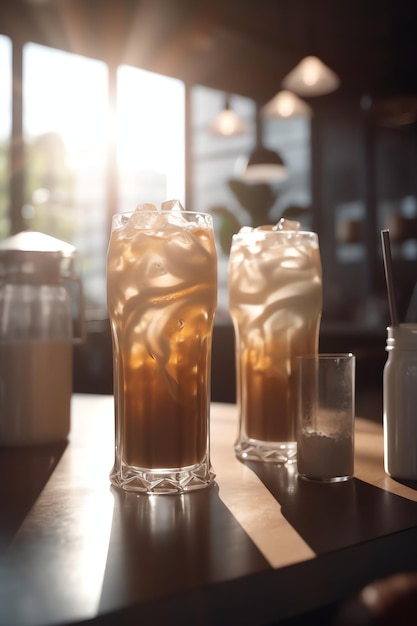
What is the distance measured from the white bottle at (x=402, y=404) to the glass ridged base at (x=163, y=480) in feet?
0.75

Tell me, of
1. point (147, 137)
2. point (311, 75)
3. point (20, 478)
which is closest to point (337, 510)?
point (20, 478)

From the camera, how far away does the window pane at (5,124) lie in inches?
230

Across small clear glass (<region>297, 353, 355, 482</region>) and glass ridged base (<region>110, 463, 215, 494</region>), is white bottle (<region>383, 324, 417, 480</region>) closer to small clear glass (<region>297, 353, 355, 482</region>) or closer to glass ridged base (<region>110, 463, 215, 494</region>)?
small clear glass (<region>297, 353, 355, 482</region>)

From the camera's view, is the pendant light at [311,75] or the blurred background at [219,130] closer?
the pendant light at [311,75]

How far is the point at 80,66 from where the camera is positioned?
6.61 meters

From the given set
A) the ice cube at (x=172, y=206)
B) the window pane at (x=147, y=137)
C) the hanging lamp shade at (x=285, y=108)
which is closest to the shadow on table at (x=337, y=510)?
the ice cube at (x=172, y=206)

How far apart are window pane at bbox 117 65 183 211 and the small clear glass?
19.1 feet

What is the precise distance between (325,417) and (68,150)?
19.5 feet

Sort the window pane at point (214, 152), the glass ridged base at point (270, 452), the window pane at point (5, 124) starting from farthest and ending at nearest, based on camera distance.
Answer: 1. the window pane at point (214, 152)
2. the window pane at point (5, 124)
3. the glass ridged base at point (270, 452)

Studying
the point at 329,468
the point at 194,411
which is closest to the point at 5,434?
the point at 194,411

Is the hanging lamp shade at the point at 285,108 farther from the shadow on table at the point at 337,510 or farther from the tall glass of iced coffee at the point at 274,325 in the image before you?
the shadow on table at the point at 337,510

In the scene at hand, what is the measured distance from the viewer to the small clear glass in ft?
2.84

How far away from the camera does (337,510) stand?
2.39ft

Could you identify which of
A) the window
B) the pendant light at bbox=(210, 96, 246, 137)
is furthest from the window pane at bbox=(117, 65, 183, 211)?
the pendant light at bbox=(210, 96, 246, 137)
